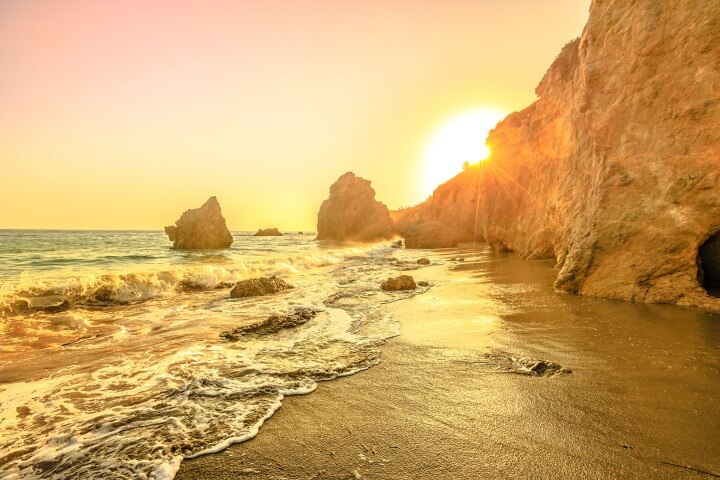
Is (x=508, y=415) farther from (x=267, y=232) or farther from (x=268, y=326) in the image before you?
(x=267, y=232)

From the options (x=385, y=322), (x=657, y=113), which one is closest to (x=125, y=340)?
(x=385, y=322)

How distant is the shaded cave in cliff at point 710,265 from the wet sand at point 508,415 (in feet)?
8.14

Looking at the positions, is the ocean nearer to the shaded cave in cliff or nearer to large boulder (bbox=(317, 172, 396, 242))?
the shaded cave in cliff

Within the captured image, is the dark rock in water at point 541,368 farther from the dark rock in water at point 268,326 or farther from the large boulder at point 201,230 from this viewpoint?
the large boulder at point 201,230

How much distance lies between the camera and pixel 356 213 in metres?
59.8

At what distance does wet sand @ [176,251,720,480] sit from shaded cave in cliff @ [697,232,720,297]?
8.14ft

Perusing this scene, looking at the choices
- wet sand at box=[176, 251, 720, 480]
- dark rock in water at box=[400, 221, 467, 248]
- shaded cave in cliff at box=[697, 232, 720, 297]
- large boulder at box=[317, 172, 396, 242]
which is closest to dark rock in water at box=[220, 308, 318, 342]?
wet sand at box=[176, 251, 720, 480]

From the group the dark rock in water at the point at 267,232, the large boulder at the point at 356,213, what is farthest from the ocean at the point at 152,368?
the dark rock in water at the point at 267,232

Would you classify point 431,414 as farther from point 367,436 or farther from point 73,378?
point 73,378

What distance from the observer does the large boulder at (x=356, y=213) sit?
59.8m

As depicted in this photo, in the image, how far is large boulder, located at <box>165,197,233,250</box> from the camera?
35781 millimetres

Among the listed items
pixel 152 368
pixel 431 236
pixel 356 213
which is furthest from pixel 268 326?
pixel 356 213

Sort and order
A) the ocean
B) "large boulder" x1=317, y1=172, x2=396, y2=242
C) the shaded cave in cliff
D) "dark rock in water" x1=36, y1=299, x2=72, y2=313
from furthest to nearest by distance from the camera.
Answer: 1. "large boulder" x1=317, y1=172, x2=396, y2=242
2. "dark rock in water" x1=36, y1=299, x2=72, y2=313
3. the shaded cave in cliff
4. the ocean

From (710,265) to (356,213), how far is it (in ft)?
176
